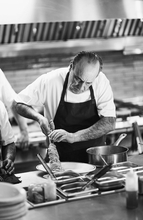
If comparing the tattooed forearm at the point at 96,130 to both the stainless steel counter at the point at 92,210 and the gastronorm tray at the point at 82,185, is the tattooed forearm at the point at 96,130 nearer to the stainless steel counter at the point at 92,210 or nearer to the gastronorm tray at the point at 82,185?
the gastronorm tray at the point at 82,185

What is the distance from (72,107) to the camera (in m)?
3.97

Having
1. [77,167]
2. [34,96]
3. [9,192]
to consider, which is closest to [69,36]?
[34,96]

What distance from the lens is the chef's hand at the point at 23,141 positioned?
4836 mm

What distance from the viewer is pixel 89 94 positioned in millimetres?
4004

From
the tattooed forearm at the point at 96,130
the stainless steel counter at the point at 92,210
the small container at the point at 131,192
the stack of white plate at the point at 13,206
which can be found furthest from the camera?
the tattooed forearm at the point at 96,130

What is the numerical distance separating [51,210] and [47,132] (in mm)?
1268

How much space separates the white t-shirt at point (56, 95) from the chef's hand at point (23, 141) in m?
0.84

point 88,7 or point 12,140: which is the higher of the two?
point 88,7

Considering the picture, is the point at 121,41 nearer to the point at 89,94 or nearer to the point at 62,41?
the point at 62,41

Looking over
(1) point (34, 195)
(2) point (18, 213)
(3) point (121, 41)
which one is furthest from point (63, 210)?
(3) point (121, 41)

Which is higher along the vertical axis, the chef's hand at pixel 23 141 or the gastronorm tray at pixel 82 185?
the gastronorm tray at pixel 82 185

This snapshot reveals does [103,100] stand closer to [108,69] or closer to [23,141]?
[23,141]

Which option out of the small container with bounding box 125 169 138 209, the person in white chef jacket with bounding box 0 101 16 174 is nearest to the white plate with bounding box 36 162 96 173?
the person in white chef jacket with bounding box 0 101 16 174

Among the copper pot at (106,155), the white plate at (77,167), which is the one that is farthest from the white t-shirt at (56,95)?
the white plate at (77,167)
